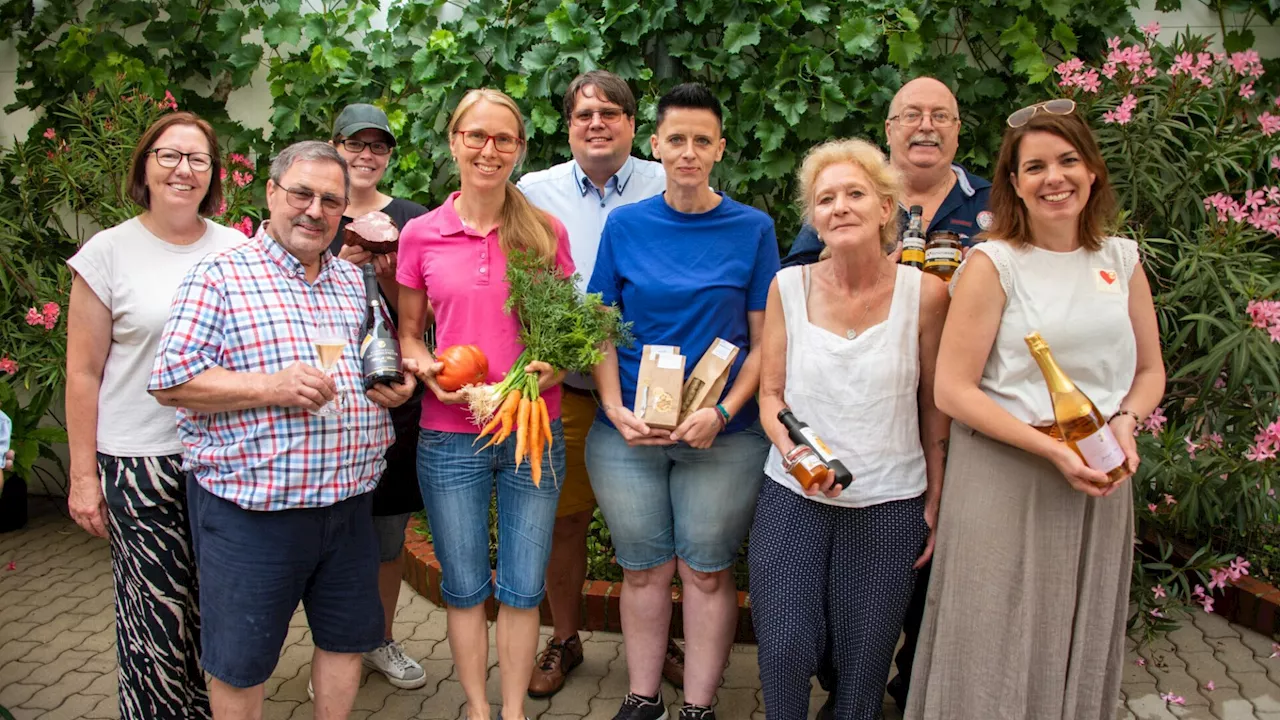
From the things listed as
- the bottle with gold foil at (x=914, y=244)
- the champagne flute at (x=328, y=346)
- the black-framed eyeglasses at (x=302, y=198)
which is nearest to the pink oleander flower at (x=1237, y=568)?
the bottle with gold foil at (x=914, y=244)

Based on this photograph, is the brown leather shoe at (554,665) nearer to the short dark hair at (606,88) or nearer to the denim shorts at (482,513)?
the denim shorts at (482,513)

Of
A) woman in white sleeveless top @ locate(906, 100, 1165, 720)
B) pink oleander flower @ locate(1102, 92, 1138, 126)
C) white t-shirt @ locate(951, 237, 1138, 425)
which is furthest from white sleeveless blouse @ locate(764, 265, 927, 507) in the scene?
pink oleander flower @ locate(1102, 92, 1138, 126)

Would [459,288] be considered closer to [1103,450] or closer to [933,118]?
[933,118]

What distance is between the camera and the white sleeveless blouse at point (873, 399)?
283 centimetres

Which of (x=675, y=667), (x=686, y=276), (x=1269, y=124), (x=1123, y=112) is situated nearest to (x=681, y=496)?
(x=686, y=276)

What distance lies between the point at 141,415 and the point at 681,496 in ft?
5.70

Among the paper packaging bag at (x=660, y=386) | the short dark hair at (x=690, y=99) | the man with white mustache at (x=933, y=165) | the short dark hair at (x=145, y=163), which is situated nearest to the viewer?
the short dark hair at (x=145, y=163)

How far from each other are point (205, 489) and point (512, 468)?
953mm

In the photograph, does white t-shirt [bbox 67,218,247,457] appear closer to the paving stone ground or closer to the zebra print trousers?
the zebra print trousers

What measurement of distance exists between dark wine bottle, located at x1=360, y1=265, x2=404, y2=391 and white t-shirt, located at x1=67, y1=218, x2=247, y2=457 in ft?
1.94

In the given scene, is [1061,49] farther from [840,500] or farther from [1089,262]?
[840,500]

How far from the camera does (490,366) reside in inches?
123

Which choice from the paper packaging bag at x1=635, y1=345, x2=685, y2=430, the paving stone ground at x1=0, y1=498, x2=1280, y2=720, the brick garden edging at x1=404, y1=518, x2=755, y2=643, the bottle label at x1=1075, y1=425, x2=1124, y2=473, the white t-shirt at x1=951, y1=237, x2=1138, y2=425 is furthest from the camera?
the brick garden edging at x1=404, y1=518, x2=755, y2=643

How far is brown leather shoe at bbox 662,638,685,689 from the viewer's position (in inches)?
152
